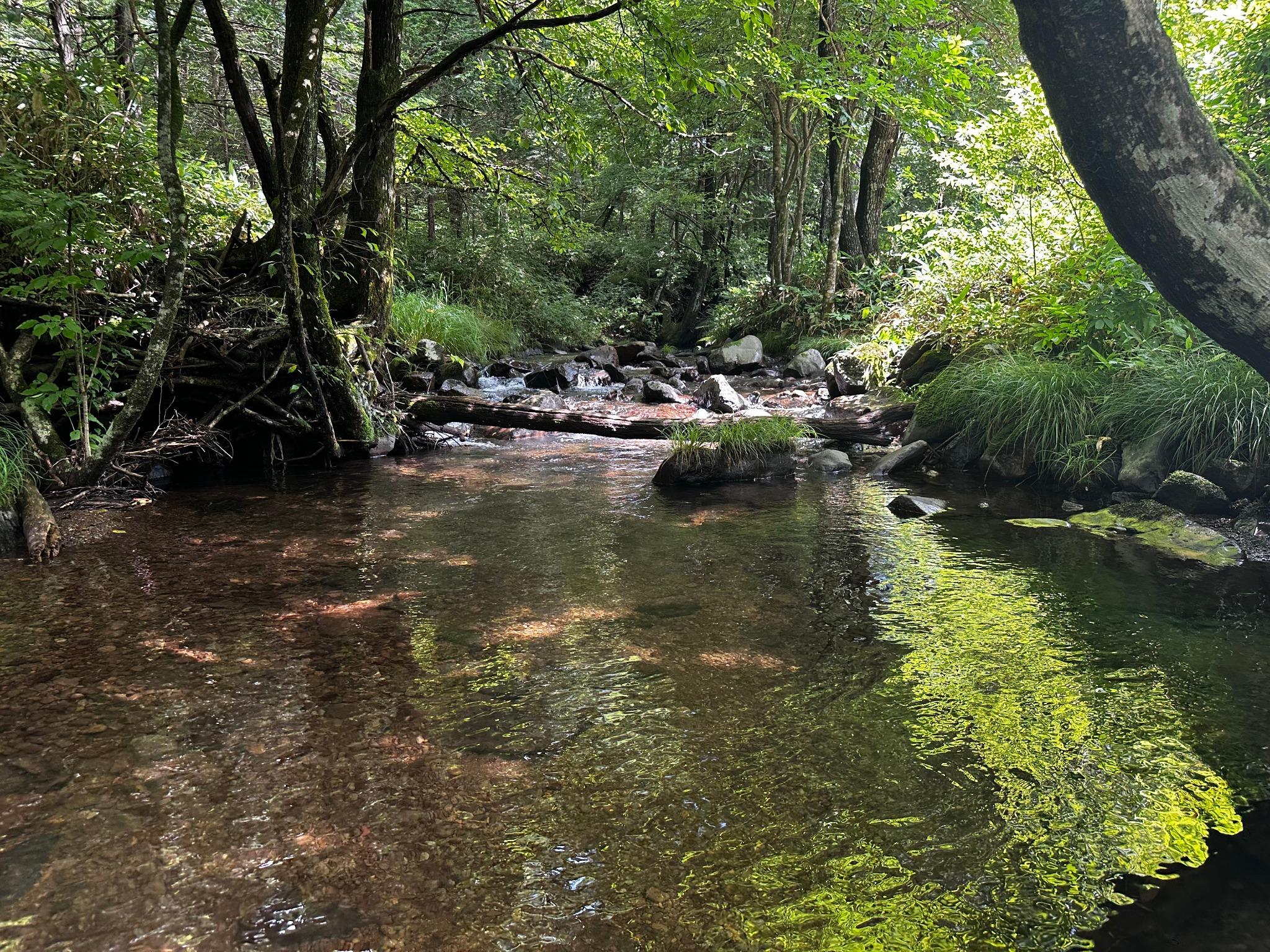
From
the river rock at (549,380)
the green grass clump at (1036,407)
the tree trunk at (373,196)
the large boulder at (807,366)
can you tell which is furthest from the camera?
the large boulder at (807,366)

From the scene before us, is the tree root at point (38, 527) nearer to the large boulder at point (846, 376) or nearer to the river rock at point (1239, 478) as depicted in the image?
the river rock at point (1239, 478)

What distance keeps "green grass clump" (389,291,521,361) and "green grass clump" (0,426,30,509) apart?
6.25 meters

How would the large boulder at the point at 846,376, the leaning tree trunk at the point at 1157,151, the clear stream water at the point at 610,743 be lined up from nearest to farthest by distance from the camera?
1. the clear stream water at the point at 610,743
2. the leaning tree trunk at the point at 1157,151
3. the large boulder at the point at 846,376

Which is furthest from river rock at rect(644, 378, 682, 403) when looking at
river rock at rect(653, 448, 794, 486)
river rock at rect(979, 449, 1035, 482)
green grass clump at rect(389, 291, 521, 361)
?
river rock at rect(979, 449, 1035, 482)

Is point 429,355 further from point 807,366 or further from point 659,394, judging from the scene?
point 807,366

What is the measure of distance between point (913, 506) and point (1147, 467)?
1.88m

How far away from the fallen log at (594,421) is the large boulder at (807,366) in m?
4.90

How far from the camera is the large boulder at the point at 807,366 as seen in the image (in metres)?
14.0

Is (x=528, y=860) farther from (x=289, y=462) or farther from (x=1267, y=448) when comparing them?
(x=289, y=462)

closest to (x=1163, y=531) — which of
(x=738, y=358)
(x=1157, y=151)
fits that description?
(x=1157, y=151)

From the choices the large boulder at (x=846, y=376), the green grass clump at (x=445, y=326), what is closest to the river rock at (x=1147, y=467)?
the large boulder at (x=846, y=376)

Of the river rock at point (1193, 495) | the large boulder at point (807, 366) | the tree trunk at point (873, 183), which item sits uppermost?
the tree trunk at point (873, 183)

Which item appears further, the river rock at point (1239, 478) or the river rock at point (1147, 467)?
the river rock at point (1147, 467)

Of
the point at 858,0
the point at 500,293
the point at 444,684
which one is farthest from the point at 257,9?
the point at 444,684
